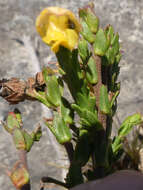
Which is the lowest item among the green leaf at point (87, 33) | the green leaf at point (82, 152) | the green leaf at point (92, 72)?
the green leaf at point (82, 152)

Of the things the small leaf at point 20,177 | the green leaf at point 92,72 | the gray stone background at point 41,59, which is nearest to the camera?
the small leaf at point 20,177

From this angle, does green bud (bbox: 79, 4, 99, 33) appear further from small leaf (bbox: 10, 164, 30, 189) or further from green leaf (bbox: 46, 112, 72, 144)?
small leaf (bbox: 10, 164, 30, 189)

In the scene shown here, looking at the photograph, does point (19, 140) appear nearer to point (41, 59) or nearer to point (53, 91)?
point (53, 91)

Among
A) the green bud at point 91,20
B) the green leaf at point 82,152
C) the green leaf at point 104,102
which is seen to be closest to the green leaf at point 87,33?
the green bud at point 91,20

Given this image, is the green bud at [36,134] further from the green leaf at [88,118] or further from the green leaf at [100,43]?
the green leaf at [100,43]

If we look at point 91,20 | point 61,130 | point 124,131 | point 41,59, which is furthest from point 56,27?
point 41,59

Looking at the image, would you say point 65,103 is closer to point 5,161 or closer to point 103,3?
point 5,161
